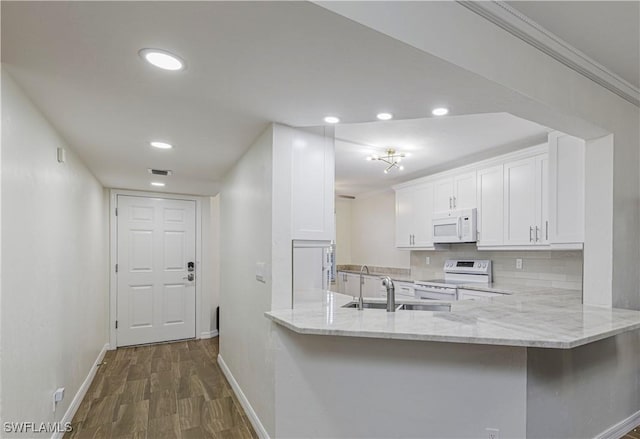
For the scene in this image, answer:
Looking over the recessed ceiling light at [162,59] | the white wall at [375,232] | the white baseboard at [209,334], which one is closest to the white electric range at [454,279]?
the white wall at [375,232]

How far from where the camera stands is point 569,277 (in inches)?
140

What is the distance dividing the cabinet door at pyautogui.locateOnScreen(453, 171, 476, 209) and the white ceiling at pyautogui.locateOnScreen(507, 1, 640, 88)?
2247 millimetres

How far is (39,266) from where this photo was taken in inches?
79.4

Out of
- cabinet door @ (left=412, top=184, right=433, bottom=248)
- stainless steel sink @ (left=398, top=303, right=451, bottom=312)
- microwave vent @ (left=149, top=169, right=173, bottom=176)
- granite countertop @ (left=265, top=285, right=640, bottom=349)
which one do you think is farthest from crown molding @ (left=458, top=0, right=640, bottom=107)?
microwave vent @ (left=149, top=169, right=173, bottom=176)

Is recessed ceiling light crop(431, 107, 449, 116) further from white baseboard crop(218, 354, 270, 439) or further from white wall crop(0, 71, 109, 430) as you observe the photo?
white baseboard crop(218, 354, 270, 439)

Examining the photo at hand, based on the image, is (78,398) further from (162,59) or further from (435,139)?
(435,139)

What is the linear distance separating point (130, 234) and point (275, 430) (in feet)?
12.2

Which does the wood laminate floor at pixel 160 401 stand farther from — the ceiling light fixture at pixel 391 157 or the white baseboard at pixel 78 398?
the ceiling light fixture at pixel 391 157

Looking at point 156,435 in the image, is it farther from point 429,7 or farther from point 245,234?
point 429,7

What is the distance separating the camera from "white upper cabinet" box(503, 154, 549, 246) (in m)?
3.51

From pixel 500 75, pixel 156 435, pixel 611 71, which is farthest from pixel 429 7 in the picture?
pixel 156 435

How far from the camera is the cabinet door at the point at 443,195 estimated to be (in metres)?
4.64

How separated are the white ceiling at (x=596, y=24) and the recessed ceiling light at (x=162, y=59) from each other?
1.53m

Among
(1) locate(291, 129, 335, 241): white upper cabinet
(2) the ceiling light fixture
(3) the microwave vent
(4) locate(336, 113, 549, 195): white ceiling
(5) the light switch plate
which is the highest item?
(4) locate(336, 113, 549, 195): white ceiling
